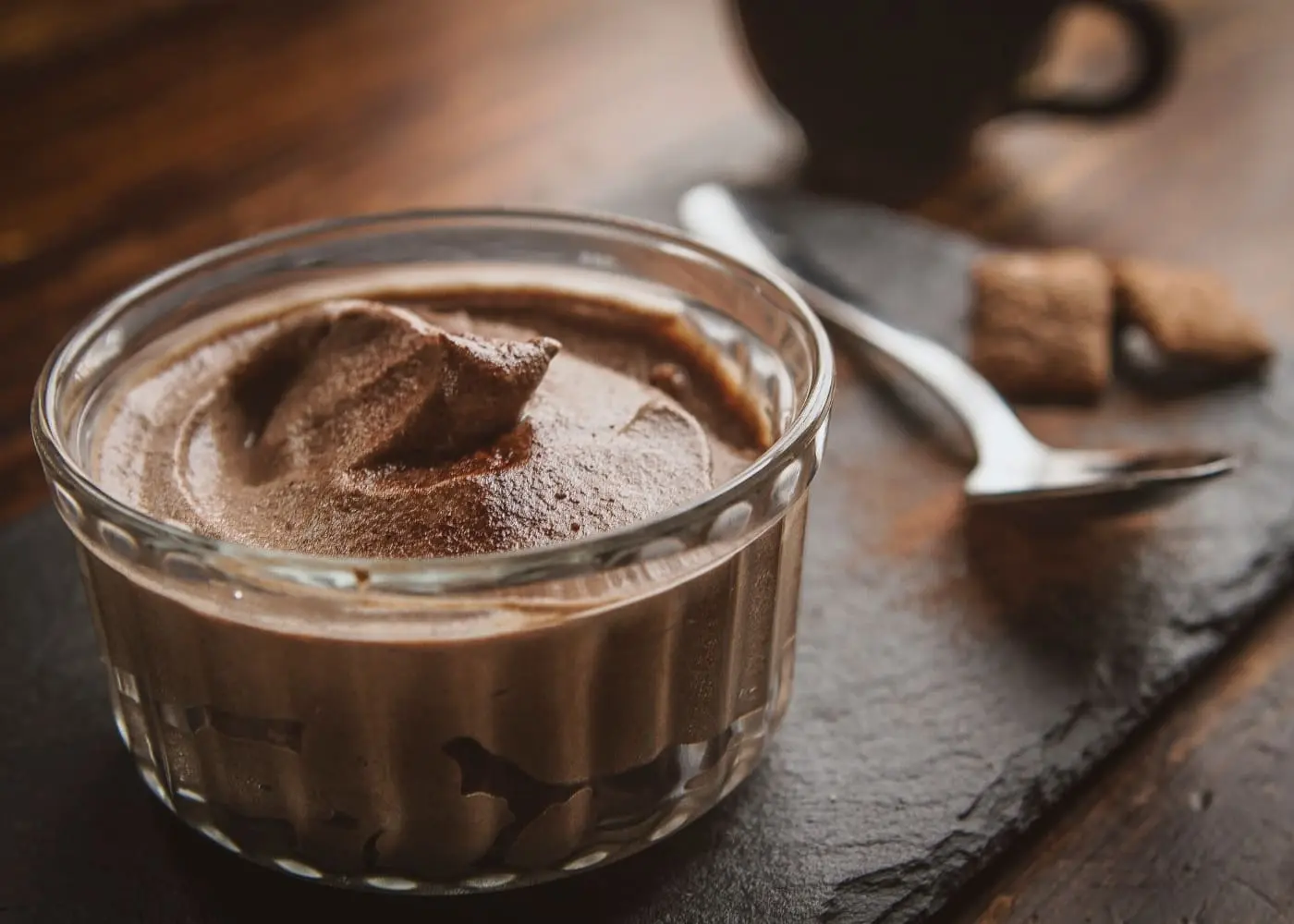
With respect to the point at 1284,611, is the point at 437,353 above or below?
above

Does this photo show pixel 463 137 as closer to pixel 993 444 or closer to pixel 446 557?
pixel 993 444

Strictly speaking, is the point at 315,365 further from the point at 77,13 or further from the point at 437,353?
the point at 77,13

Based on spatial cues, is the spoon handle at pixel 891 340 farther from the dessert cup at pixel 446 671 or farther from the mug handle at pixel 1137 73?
the mug handle at pixel 1137 73

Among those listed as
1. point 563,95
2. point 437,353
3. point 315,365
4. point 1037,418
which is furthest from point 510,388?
point 563,95

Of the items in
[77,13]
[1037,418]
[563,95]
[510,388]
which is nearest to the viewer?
[510,388]

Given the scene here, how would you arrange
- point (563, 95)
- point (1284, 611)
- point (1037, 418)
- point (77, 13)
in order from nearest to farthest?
point (1284, 611) < point (1037, 418) < point (563, 95) < point (77, 13)

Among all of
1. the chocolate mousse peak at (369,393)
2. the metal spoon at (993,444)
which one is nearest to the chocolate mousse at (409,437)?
the chocolate mousse peak at (369,393)
